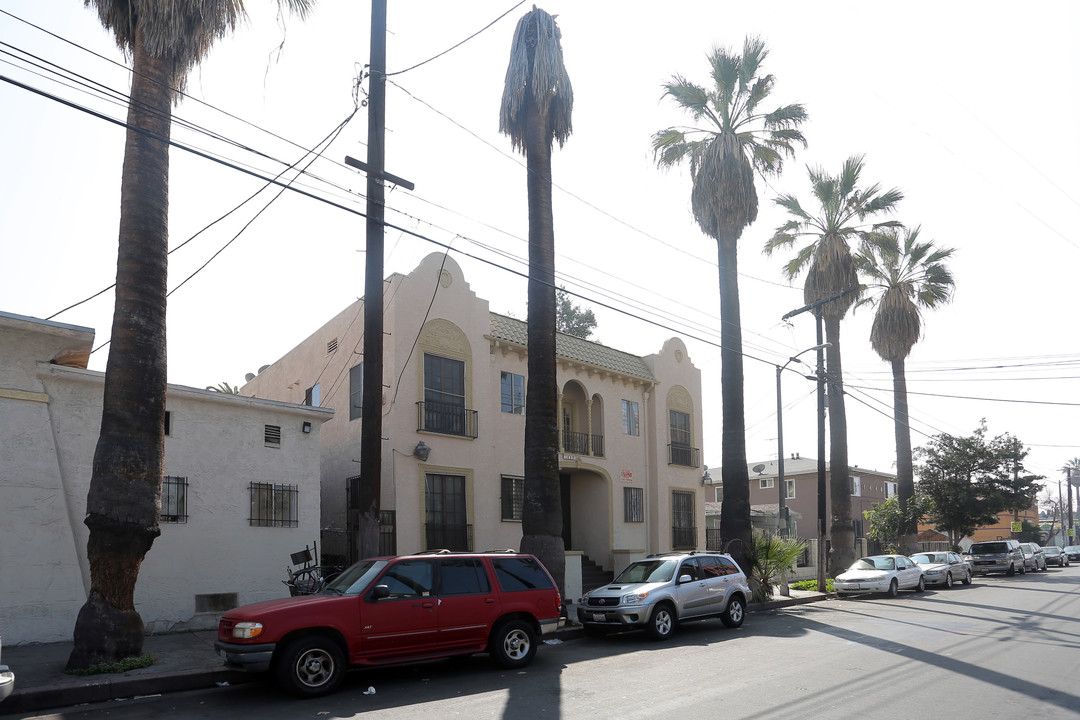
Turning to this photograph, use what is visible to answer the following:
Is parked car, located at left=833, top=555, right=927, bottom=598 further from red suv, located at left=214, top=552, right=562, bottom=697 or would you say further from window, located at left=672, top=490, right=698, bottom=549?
red suv, located at left=214, top=552, right=562, bottom=697

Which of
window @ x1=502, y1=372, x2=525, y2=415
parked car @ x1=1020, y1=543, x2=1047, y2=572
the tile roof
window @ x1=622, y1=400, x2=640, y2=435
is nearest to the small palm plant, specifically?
window @ x1=622, y1=400, x2=640, y2=435

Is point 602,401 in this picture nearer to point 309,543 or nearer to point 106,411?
point 309,543

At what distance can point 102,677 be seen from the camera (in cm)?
948

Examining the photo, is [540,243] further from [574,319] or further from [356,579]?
[574,319]

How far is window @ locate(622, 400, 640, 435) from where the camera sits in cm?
2622

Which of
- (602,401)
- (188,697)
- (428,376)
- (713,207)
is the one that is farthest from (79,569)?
(713,207)

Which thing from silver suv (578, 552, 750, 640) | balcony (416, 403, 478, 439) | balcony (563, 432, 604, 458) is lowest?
silver suv (578, 552, 750, 640)

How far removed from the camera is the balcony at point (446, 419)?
19656mm

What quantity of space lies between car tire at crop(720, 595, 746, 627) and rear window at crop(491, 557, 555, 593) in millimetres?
5465

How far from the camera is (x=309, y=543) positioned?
53.8 ft

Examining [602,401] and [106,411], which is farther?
[602,401]

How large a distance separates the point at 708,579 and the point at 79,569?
11.3 meters

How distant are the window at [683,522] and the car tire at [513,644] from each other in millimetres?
16673

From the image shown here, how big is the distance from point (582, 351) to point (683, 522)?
758cm
